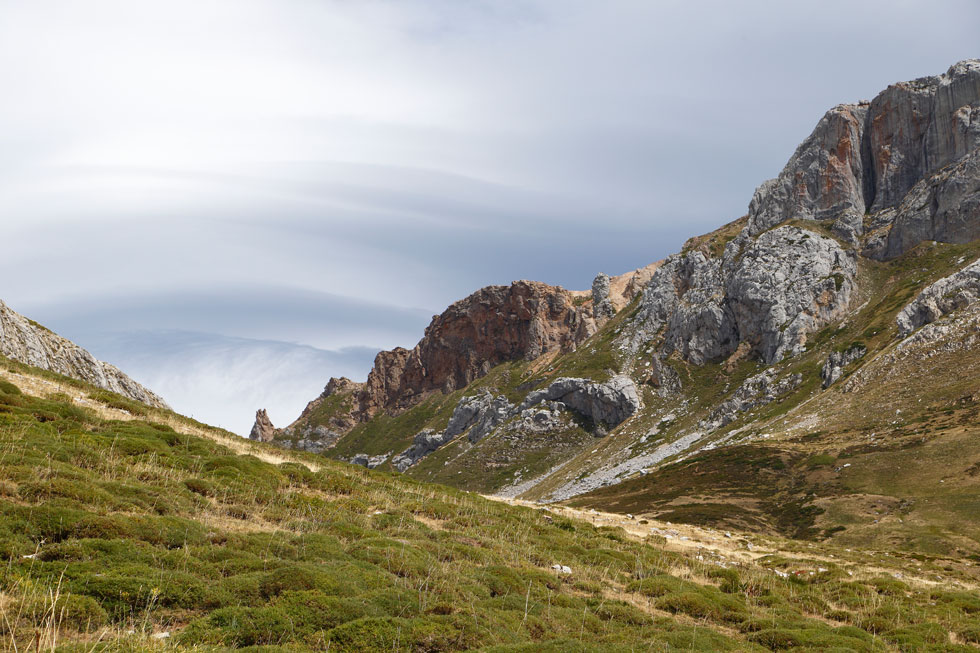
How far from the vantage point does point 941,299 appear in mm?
130375

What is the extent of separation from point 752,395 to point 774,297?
3863cm

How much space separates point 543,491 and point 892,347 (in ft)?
297

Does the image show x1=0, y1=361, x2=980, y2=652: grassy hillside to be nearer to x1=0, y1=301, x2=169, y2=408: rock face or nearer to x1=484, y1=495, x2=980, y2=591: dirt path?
x1=484, y1=495, x2=980, y2=591: dirt path

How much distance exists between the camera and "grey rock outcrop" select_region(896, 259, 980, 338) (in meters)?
127

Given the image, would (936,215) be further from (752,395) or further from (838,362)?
(752,395)

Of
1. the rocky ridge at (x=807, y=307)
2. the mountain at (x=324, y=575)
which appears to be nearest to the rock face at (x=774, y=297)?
the rocky ridge at (x=807, y=307)

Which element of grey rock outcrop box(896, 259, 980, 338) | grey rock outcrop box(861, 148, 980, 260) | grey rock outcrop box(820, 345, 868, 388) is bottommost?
grey rock outcrop box(820, 345, 868, 388)

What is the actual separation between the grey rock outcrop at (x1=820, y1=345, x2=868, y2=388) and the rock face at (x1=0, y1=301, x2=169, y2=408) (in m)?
140

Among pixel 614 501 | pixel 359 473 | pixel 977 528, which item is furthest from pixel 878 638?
pixel 614 501

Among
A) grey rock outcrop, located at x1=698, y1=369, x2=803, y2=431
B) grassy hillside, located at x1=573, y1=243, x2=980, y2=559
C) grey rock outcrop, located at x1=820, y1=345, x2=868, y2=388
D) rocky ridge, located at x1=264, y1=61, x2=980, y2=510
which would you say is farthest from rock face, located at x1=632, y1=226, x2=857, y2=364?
grey rock outcrop, located at x1=820, y1=345, x2=868, y2=388

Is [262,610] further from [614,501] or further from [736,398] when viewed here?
[736,398]

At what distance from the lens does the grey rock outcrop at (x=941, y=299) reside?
417 ft

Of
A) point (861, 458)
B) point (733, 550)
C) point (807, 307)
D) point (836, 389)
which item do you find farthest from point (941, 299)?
point (733, 550)

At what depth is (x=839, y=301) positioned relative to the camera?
6649 inches
